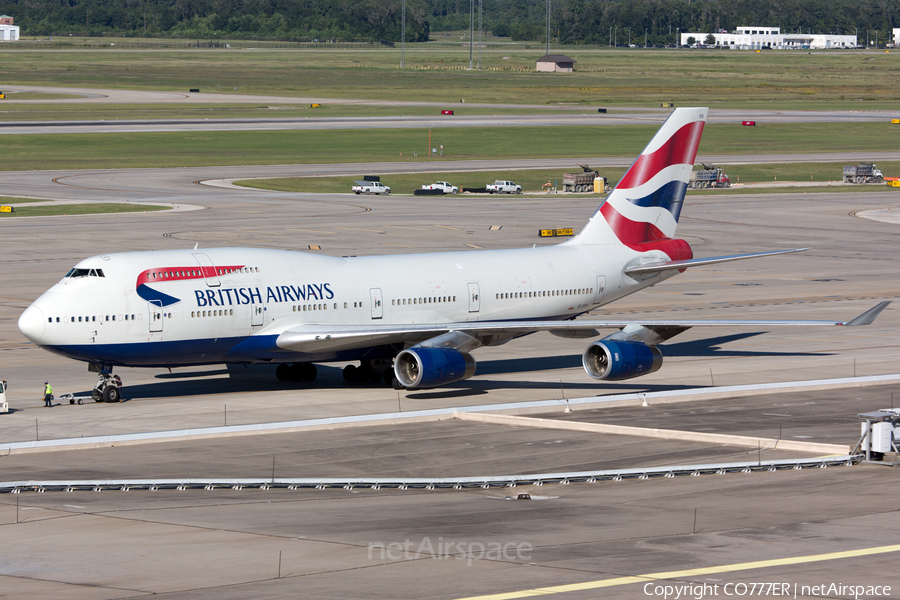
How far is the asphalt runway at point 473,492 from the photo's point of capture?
21.0 m

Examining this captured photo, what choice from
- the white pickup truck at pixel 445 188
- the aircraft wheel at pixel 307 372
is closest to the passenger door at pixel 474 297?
the aircraft wheel at pixel 307 372

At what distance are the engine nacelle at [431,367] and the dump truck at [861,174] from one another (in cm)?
10112

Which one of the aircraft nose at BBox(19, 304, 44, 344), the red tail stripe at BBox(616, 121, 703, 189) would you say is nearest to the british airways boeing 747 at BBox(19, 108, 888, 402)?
the aircraft nose at BBox(19, 304, 44, 344)

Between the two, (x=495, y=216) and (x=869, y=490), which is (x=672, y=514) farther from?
(x=495, y=216)

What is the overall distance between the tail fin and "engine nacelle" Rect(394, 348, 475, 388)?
38.4 ft

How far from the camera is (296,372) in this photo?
46.0 metres

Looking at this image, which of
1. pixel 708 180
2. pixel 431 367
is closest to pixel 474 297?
pixel 431 367

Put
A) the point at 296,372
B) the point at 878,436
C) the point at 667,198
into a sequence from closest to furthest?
the point at 878,436 → the point at 296,372 → the point at 667,198

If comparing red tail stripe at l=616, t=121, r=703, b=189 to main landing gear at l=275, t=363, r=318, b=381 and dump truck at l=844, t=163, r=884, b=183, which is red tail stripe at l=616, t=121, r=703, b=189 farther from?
dump truck at l=844, t=163, r=884, b=183

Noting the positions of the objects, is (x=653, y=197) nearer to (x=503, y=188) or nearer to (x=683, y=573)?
(x=683, y=573)

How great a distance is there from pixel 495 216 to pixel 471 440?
224 feet

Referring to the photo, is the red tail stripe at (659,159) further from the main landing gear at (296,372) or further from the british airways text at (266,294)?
the main landing gear at (296,372)

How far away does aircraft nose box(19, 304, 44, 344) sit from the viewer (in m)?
38.4

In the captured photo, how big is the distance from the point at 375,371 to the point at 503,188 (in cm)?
7746
